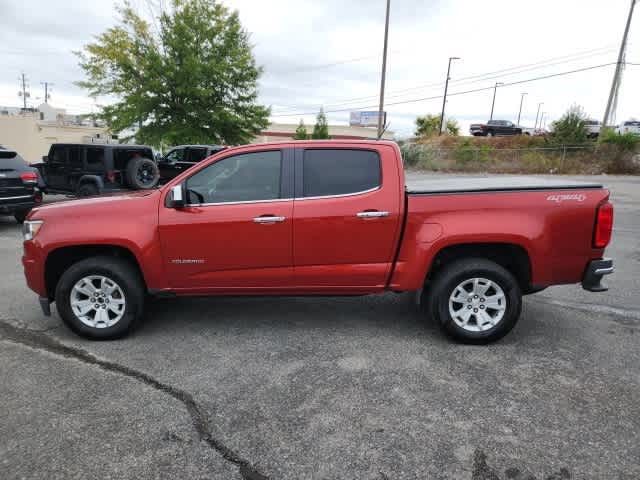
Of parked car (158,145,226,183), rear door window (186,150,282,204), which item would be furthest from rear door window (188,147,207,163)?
rear door window (186,150,282,204)

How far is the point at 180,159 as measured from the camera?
15.9 m

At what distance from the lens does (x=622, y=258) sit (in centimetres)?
749

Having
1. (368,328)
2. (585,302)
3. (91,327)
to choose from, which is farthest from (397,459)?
(585,302)

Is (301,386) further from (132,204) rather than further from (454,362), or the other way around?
(132,204)

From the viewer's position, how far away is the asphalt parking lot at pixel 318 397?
101 inches

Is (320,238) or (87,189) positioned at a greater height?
(320,238)

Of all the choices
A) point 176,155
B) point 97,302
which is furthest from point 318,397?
point 176,155

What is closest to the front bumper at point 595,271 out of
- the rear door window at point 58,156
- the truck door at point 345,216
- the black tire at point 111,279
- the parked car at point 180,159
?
the truck door at point 345,216

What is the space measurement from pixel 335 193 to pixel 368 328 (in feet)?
4.64

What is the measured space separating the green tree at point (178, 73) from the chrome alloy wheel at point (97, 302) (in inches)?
691

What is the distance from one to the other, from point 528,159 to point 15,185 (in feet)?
89.9

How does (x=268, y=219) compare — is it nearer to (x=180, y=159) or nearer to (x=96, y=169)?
(x=96, y=169)

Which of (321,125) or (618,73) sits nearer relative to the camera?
(618,73)

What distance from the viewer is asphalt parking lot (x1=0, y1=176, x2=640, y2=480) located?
2.56 m
